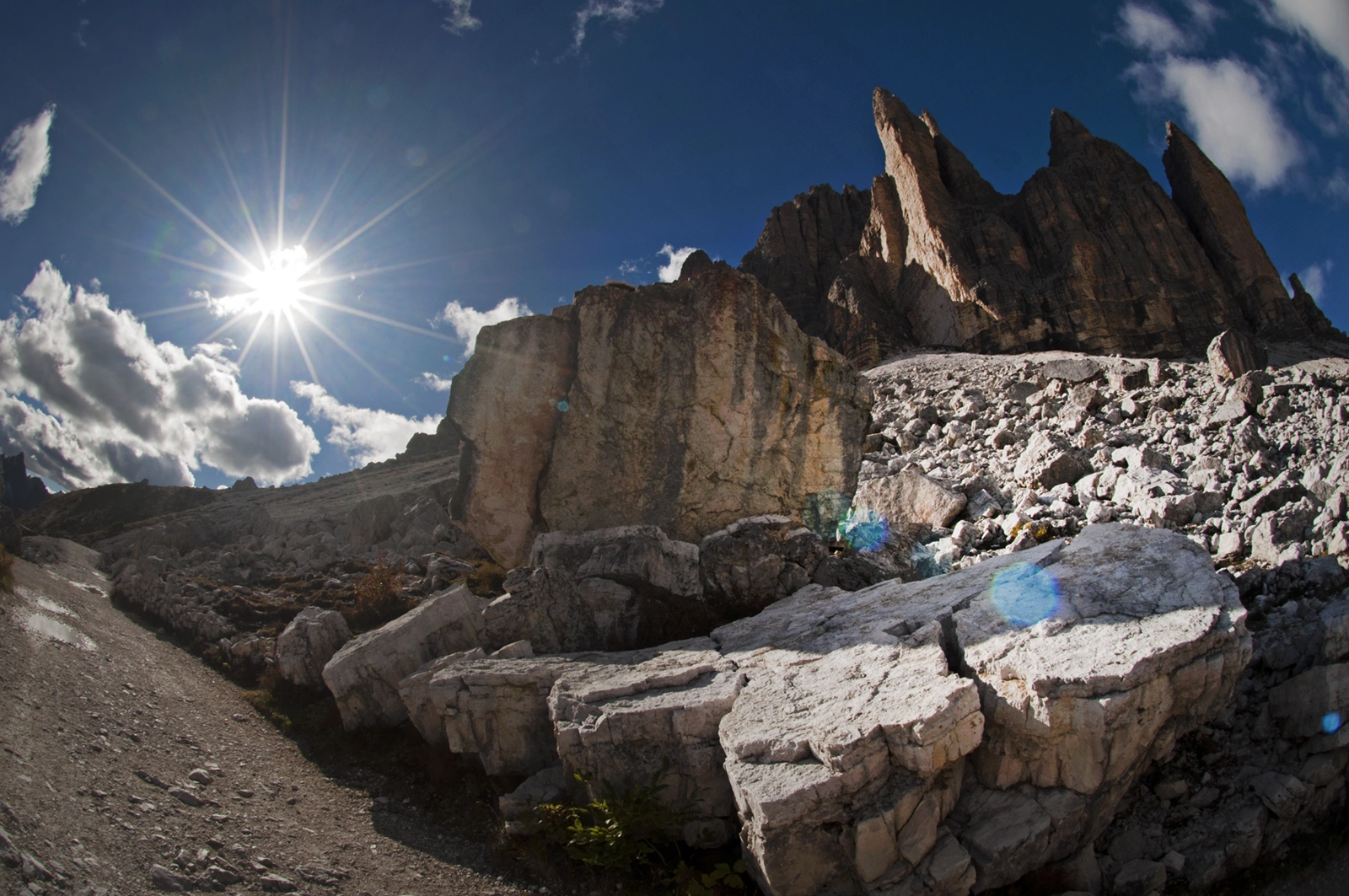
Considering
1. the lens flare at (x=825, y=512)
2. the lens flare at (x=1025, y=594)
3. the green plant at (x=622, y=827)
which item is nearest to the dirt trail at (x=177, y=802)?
the green plant at (x=622, y=827)

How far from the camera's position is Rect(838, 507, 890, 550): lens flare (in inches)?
500

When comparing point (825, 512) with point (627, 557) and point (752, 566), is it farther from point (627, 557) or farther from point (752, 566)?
point (627, 557)

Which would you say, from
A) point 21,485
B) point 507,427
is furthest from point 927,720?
point 21,485

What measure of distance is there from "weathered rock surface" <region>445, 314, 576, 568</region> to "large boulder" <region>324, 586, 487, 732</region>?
1.92 metres

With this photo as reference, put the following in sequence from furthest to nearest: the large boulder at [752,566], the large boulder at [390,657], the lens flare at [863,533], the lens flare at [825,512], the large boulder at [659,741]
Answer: the lens flare at [863,533] < the lens flare at [825,512] < the large boulder at [752,566] < the large boulder at [390,657] < the large boulder at [659,741]

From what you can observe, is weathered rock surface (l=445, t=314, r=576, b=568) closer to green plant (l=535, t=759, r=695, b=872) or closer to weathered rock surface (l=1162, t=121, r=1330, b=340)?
green plant (l=535, t=759, r=695, b=872)

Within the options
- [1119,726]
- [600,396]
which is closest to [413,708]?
[600,396]

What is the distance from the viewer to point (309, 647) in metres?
11.3

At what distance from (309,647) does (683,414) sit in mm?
7894

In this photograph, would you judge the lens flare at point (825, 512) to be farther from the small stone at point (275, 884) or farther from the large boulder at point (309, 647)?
the small stone at point (275, 884)

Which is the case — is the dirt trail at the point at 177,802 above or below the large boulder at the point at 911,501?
below

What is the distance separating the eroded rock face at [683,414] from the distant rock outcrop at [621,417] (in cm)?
2

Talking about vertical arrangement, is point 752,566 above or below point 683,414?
below

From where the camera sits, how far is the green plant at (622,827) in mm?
5926
